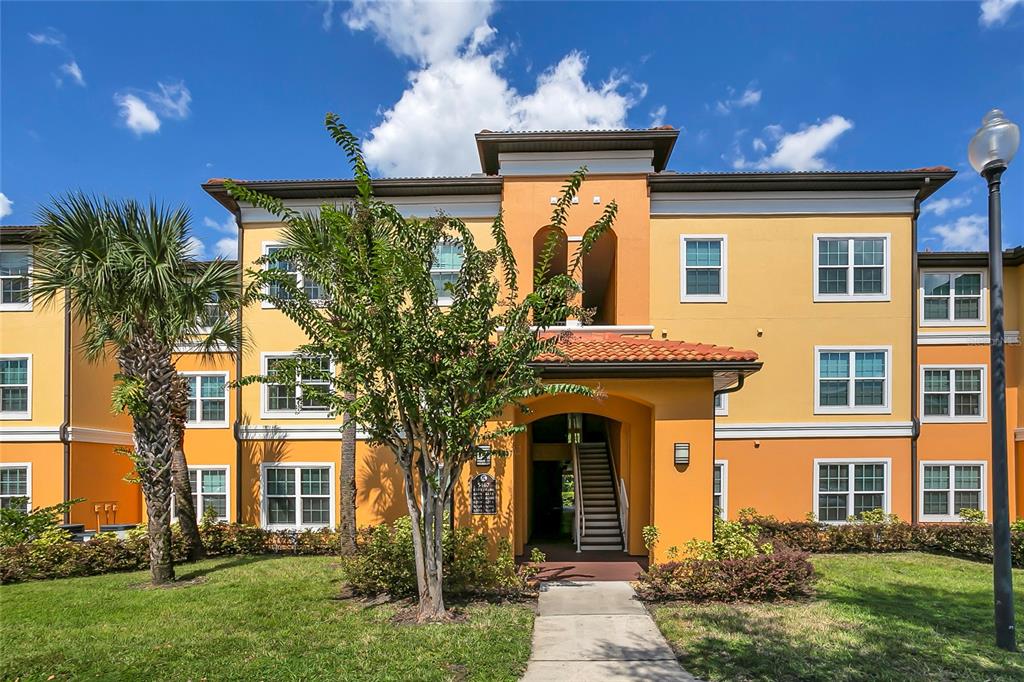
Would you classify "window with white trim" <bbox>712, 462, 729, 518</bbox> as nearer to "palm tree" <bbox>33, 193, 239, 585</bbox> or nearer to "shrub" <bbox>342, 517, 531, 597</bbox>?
"shrub" <bbox>342, 517, 531, 597</bbox>

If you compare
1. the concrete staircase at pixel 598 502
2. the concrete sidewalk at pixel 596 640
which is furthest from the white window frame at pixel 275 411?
the concrete sidewalk at pixel 596 640

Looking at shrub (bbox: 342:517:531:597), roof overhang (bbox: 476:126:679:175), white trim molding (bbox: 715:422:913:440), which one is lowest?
shrub (bbox: 342:517:531:597)

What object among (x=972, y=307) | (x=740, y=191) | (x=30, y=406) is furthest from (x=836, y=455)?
(x=30, y=406)

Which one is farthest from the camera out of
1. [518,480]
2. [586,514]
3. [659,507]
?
[586,514]

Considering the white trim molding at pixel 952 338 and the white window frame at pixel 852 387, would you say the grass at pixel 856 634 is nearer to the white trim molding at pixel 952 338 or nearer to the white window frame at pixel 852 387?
the white window frame at pixel 852 387

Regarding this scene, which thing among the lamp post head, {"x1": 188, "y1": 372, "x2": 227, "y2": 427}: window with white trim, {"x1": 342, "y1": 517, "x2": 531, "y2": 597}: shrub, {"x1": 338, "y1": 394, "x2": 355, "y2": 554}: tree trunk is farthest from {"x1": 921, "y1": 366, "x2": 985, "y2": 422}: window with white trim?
{"x1": 188, "y1": 372, "x2": 227, "y2": 427}: window with white trim

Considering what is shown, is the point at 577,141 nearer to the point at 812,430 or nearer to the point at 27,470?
the point at 812,430

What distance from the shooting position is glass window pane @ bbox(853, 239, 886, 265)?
52.2ft

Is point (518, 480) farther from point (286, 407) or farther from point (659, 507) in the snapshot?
point (286, 407)

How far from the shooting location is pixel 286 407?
16.2 meters

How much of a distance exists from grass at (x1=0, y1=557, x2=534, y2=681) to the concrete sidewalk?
300mm

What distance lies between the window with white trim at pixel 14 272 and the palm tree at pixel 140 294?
24.3ft

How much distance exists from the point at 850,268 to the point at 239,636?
1631cm

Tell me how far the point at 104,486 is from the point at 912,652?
20000mm
